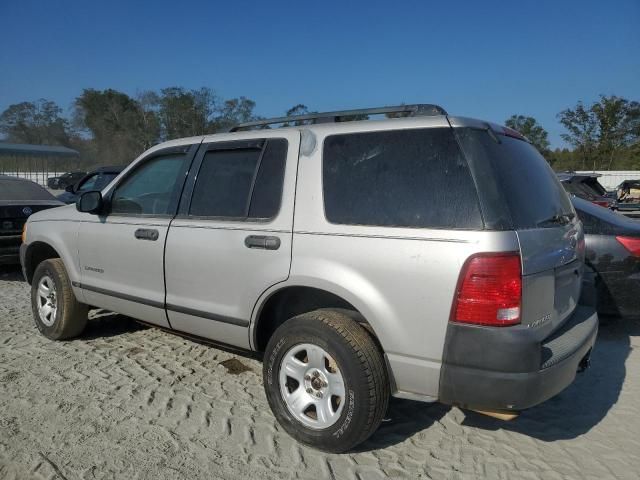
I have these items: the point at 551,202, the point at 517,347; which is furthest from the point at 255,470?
the point at 551,202

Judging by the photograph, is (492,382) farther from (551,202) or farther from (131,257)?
(131,257)

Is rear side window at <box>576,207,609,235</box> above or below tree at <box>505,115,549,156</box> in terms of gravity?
below

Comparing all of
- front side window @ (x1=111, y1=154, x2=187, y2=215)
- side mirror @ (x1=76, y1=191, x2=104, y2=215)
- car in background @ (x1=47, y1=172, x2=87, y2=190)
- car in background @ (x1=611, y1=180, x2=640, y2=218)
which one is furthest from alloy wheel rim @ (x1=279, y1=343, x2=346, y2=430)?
car in background @ (x1=47, y1=172, x2=87, y2=190)

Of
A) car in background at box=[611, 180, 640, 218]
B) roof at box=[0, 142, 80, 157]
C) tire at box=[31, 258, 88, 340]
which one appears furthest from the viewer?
roof at box=[0, 142, 80, 157]

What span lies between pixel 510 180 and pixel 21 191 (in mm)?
8116

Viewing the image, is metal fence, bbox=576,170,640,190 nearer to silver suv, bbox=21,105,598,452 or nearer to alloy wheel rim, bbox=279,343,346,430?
silver suv, bbox=21,105,598,452

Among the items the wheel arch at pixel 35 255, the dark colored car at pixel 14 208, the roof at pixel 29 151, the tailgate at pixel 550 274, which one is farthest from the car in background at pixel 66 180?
the tailgate at pixel 550 274

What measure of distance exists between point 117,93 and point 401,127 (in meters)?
74.6

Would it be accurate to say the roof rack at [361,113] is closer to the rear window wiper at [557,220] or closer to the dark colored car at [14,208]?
the rear window wiper at [557,220]

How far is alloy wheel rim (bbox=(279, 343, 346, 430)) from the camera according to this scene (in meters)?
2.74

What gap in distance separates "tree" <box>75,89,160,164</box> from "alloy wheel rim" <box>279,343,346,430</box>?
43.6 m

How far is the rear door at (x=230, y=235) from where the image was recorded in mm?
3035

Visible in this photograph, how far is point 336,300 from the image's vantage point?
9.78ft

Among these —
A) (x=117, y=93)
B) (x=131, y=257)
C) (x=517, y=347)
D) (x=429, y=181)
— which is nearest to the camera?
(x=517, y=347)
